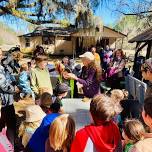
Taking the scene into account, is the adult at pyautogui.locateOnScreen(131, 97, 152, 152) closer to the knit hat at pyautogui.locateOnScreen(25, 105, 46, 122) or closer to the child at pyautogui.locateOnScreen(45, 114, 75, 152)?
the child at pyautogui.locateOnScreen(45, 114, 75, 152)

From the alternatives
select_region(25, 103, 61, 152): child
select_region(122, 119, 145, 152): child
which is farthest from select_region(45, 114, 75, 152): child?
select_region(122, 119, 145, 152): child

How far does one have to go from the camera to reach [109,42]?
43.0m

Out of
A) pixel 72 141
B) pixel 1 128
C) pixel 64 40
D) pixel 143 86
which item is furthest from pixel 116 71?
pixel 64 40

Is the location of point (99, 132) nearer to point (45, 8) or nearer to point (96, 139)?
point (96, 139)

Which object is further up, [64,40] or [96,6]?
[96,6]

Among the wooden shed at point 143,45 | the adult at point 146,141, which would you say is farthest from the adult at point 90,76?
the wooden shed at point 143,45

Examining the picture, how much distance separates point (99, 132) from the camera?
304cm

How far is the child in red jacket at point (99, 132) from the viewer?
2.98 meters

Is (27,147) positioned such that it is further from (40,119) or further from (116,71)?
(116,71)

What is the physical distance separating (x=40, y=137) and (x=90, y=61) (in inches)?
77.3

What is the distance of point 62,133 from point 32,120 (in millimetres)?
937

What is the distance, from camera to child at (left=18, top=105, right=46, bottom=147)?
12.9 ft

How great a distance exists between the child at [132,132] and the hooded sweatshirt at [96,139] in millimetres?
362

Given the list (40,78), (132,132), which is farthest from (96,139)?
(40,78)
